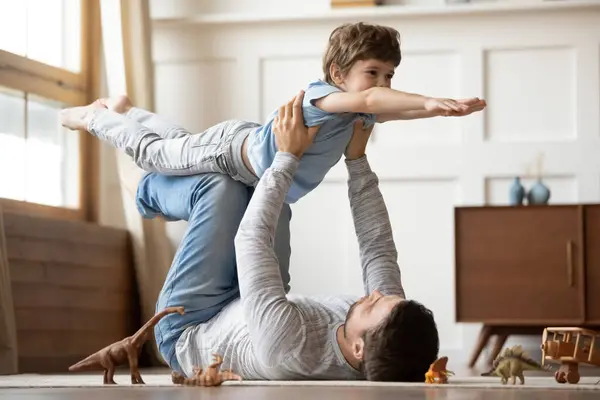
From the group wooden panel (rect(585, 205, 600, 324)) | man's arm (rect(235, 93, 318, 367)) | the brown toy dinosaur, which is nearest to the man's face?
man's arm (rect(235, 93, 318, 367))

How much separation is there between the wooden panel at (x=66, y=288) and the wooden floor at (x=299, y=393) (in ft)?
5.63

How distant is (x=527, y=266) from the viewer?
Result: 457cm

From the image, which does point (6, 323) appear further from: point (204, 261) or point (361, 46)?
point (361, 46)

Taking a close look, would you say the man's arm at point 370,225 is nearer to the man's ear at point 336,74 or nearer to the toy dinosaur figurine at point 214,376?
the man's ear at point 336,74

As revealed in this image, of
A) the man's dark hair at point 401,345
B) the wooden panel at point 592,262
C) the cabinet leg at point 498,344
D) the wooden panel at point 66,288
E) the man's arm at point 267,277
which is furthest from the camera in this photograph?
the cabinet leg at point 498,344

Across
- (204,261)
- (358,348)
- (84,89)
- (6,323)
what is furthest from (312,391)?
(84,89)

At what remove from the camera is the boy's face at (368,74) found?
9.07 feet

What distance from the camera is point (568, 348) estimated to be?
2494mm

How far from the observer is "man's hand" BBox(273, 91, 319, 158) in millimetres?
2623

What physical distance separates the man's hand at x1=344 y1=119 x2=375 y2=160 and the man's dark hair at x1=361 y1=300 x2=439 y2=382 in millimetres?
605

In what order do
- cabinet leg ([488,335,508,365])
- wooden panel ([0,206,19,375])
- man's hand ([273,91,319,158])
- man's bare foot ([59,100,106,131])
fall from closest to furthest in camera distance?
man's hand ([273,91,319,158]), man's bare foot ([59,100,106,131]), wooden panel ([0,206,19,375]), cabinet leg ([488,335,508,365])

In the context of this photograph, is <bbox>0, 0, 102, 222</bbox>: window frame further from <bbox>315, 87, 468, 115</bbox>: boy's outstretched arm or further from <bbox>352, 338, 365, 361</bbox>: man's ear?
<bbox>352, 338, 365, 361</bbox>: man's ear

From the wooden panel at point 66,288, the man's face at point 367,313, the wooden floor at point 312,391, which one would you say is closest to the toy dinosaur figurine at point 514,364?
the wooden floor at point 312,391

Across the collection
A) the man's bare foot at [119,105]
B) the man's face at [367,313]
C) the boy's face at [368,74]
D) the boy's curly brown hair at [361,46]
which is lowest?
the man's face at [367,313]
